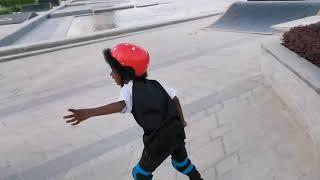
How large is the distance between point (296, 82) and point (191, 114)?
144cm

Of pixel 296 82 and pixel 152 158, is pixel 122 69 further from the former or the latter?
pixel 296 82

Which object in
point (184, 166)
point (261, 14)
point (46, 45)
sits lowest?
point (46, 45)

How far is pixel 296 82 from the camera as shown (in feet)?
15.0

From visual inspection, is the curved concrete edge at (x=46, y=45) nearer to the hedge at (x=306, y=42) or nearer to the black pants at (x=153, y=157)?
the hedge at (x=306, y=42)

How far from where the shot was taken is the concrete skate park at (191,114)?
155 inches

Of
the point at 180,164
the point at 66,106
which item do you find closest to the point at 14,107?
the point at 66,106

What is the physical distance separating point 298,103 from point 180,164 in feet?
6.93

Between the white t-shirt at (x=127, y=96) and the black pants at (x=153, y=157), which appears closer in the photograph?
the white t-shirt at (x=127, y=96)

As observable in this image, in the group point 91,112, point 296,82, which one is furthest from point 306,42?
point 91,112

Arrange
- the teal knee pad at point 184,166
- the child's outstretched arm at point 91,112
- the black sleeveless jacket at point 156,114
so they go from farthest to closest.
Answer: the teal knee pad at point 184,166 < the black sleeveless jacket at point 156,114 < the child's outstretched arm at point 91,112

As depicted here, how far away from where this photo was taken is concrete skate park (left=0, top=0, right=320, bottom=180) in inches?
155

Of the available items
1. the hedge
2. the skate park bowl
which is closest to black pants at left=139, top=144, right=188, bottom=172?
the hedge

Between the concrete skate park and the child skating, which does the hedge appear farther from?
the child skating

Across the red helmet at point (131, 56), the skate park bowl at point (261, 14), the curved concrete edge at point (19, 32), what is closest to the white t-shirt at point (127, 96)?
the red helmet at point (131, 56)
